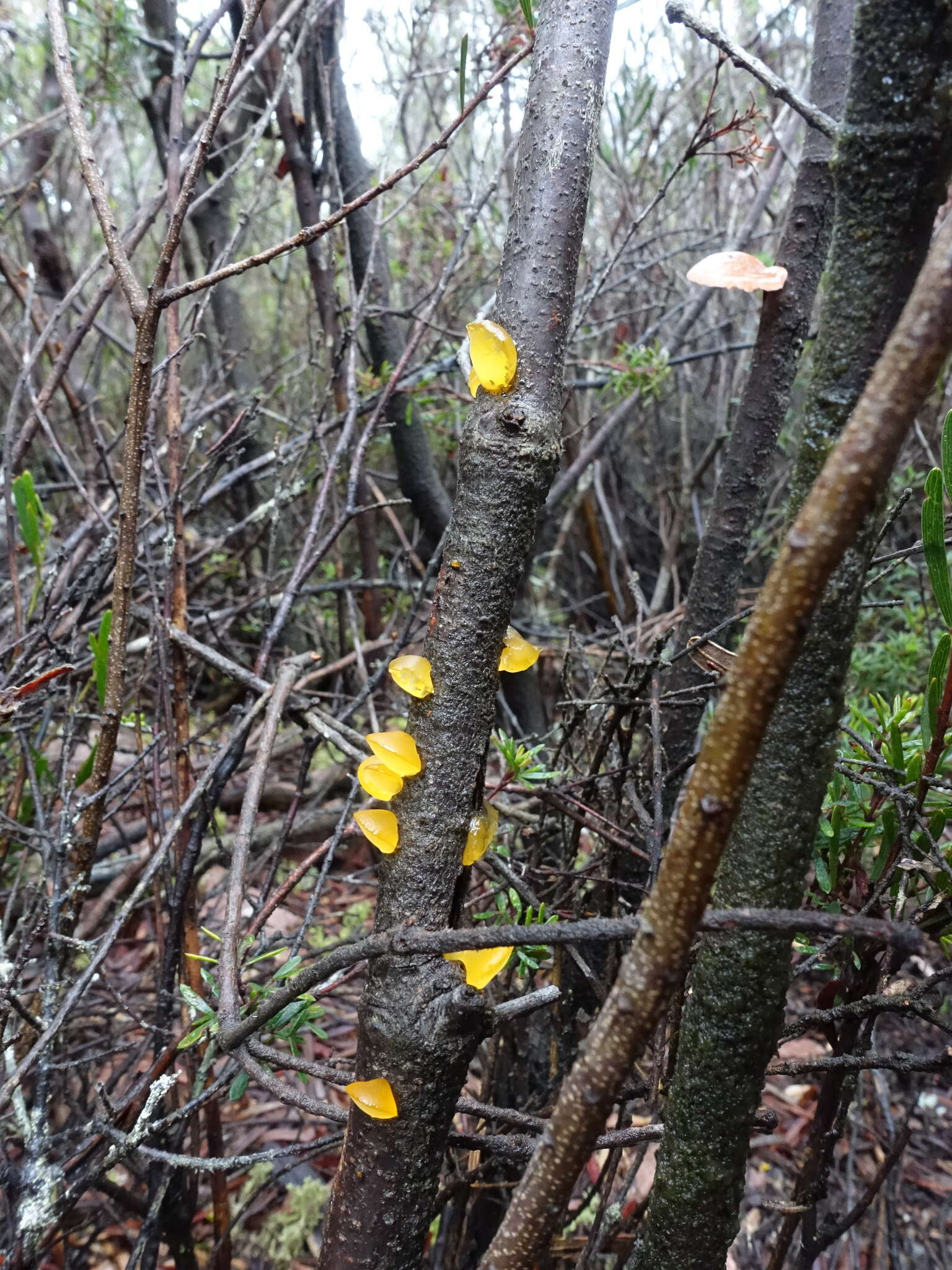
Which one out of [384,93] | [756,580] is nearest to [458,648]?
[756,580]

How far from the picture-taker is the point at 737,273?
1124 millimetres

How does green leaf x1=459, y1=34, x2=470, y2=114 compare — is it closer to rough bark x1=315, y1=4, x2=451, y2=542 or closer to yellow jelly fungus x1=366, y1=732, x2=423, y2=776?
yellow jelly fungus x1=366, y1=732, x2=423, y2=776

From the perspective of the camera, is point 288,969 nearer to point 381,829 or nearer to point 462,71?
point 381,829

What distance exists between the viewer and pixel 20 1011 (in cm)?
94

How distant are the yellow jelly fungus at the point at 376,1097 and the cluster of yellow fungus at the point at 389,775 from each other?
0.22 metres

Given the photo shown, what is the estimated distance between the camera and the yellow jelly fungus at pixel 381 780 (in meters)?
0.84

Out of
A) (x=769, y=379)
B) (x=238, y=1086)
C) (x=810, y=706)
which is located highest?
(x=769, y=379)

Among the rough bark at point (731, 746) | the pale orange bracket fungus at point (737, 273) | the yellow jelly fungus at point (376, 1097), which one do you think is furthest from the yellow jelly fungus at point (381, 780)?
the pale orange bracket fungus at point (737, 273)

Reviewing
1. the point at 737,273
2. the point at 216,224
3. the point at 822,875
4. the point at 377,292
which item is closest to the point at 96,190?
the point at 737,273

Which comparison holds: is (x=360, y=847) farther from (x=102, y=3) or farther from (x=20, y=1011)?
(x=102, y=3)

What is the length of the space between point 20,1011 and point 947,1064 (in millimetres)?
1080

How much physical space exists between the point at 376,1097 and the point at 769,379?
4.19ft

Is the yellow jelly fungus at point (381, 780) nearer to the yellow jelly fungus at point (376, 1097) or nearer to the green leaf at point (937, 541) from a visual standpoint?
the yellow jelly fungus at point (376, 1097)

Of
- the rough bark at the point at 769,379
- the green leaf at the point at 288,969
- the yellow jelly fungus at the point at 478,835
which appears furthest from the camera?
the rough bark at the point at 769,379
